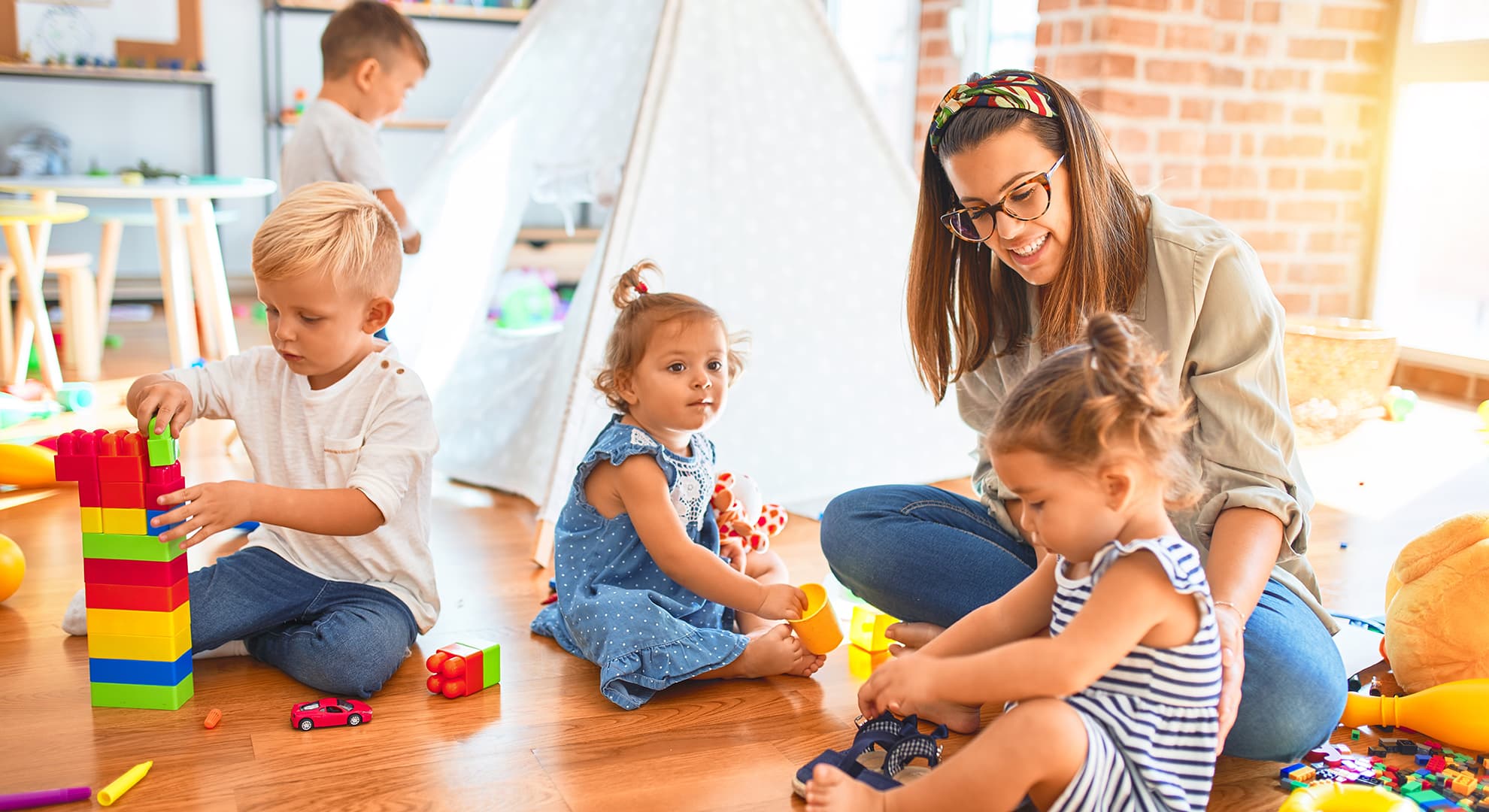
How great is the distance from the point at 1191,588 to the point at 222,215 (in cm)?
333

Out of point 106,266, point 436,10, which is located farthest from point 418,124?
point 106,266

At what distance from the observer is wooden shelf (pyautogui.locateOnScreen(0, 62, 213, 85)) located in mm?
4230

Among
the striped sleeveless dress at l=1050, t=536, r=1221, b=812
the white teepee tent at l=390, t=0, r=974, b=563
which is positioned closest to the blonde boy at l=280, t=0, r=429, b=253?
the white teepee tent at l=390, t=0, r=974, b=563

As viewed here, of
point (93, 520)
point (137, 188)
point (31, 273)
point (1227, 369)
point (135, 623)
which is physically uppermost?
point (137, 188)

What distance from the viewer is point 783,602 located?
142cm

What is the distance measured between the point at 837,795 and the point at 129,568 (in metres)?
0.82

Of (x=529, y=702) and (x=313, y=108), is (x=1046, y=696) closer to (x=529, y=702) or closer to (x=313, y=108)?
(x=529, y=702)

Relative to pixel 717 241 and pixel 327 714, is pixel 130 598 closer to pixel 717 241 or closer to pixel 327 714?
pixel 327 714

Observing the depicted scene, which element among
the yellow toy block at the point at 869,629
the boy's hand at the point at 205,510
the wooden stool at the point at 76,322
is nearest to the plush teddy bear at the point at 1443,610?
the yellow toy block at the point at 869,629

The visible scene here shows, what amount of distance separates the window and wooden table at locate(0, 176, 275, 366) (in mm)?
3105

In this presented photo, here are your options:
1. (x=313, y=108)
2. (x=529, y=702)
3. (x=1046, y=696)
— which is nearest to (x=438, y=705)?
(x=529, y=702)

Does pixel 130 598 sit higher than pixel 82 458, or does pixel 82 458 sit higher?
pixel 82 458

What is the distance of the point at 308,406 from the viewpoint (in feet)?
4.88

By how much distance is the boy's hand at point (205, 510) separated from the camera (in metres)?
1.31
